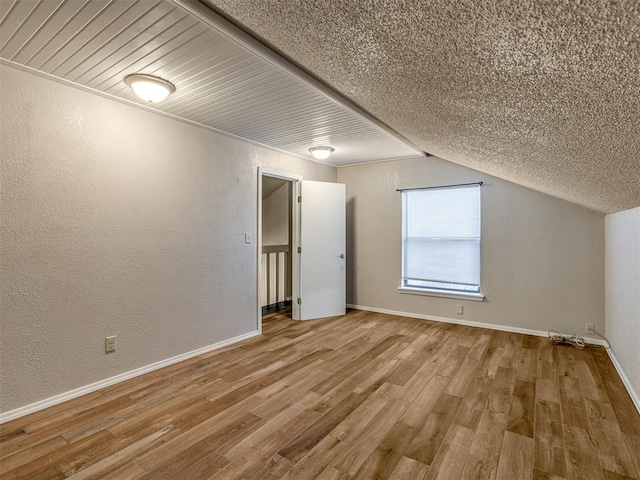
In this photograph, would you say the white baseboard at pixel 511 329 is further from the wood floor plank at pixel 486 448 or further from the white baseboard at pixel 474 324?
the wood floor plank at pixel 486 448

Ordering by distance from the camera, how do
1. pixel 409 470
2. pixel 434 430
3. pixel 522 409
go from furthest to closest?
pixel 522 409, pixel 434 430, pixel 409 470

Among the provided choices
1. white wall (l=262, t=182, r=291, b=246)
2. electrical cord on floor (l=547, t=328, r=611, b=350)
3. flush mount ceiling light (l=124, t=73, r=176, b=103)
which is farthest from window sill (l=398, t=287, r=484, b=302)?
flush mount ceiling light (l=124, t=73, r=176, b=103)

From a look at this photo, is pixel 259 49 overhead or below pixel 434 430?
overhead

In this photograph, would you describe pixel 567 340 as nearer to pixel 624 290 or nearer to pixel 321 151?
pixel 624 290

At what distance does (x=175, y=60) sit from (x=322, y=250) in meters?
3.04

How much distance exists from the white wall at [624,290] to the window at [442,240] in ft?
4.14

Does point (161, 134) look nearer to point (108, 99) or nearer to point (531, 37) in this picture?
point (108, 99)

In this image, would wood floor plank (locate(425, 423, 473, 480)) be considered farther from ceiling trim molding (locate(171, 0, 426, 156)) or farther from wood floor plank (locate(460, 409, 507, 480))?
ceiling trim molding (locate(171, 0, 426, 156))

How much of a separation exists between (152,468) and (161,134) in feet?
8.33

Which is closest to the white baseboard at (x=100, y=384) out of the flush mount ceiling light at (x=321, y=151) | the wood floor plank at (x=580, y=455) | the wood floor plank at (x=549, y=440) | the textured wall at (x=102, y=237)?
the textured wall at (x=102, y=237)

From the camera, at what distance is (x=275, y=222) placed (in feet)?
19.1

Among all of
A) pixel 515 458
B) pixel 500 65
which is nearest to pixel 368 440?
pixel 515 458

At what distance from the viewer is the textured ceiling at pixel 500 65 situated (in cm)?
70

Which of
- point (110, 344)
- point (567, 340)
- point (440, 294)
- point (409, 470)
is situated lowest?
point (409, 470)
